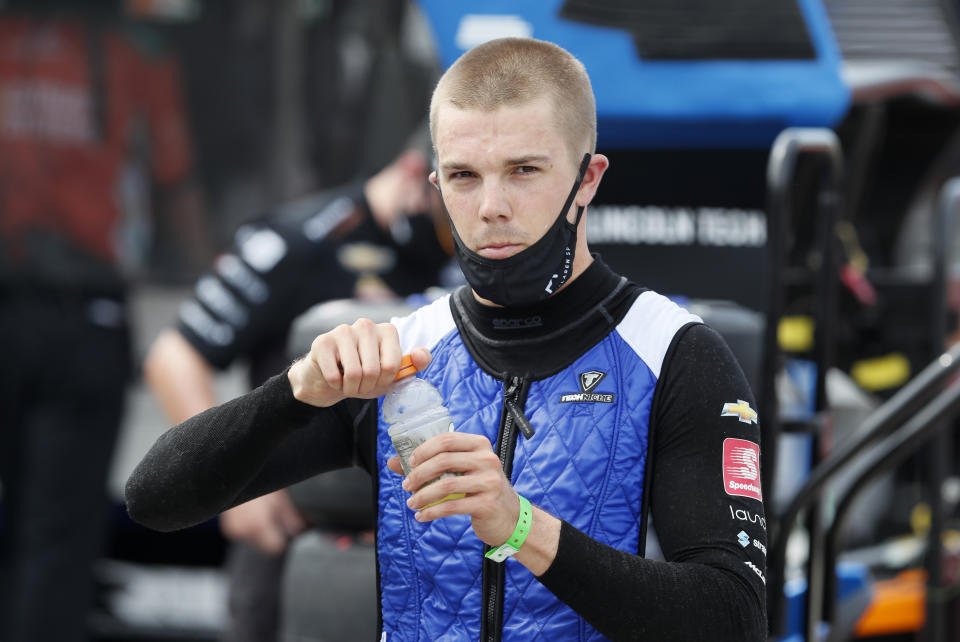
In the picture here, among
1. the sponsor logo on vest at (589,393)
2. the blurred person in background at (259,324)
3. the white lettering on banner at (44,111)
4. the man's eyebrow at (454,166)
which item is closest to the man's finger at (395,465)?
the sponsor logo on vest at (589,393)

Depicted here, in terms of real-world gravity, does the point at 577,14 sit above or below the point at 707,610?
above

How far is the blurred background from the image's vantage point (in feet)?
11.6

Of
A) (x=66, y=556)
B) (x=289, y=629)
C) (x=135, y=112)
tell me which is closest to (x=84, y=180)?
(x=135, y=112)

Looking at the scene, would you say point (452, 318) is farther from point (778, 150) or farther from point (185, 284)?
point (185, 284)

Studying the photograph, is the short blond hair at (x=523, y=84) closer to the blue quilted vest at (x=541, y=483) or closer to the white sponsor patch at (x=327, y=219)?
the blue quilted vest at (x=541, y=483)

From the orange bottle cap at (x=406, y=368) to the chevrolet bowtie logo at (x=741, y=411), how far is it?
391 mm

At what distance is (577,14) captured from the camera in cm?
369

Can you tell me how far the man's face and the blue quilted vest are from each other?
0.61ft

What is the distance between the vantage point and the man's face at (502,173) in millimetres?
1594

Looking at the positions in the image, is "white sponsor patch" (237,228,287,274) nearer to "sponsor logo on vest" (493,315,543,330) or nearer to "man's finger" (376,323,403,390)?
"sponsor logo on vest" (493,315,543,330)

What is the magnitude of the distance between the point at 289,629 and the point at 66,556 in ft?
6.33

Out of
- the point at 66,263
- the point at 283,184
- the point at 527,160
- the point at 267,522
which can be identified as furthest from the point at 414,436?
the point at 66,263

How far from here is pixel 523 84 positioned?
1.61 meters

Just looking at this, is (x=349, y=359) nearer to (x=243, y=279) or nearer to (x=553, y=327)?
(x=553, y=327)
